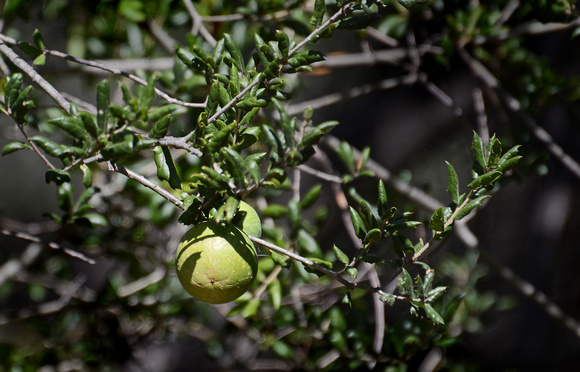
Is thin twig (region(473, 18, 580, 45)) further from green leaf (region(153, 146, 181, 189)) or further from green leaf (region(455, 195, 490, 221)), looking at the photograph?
green leaf (region(153, 146, 181, 189))

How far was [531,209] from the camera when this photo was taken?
231cm

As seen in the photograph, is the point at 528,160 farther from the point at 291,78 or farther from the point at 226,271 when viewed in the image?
the point at 226,271

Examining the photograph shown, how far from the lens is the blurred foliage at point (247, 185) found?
2.74 feet

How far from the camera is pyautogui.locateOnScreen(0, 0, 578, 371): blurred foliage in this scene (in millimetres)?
834

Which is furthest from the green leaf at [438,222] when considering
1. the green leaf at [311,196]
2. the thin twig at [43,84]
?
the thin twig at [43,84]

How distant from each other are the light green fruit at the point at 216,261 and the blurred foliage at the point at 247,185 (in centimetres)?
4

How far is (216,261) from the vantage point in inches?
31.4

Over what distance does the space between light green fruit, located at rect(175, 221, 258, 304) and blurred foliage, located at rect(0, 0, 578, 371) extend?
41 mm

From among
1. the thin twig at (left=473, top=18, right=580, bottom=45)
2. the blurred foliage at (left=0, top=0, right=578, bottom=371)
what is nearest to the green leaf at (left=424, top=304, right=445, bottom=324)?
the blurred foliage at (left=0, top=0, right=578, bottom=371)

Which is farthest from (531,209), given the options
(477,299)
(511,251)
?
(477,299)

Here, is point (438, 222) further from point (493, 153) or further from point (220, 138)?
point (220, 138)

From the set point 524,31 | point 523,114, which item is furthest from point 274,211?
point 524,31

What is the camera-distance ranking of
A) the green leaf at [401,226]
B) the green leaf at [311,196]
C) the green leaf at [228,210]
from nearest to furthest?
1. the green leaf at [228,210]
2. the green leaf at [401,226]
3. the green leaf at [311,196]

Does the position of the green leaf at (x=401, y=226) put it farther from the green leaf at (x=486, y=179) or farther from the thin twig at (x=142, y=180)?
the thin twig at (x=142, y=180)
